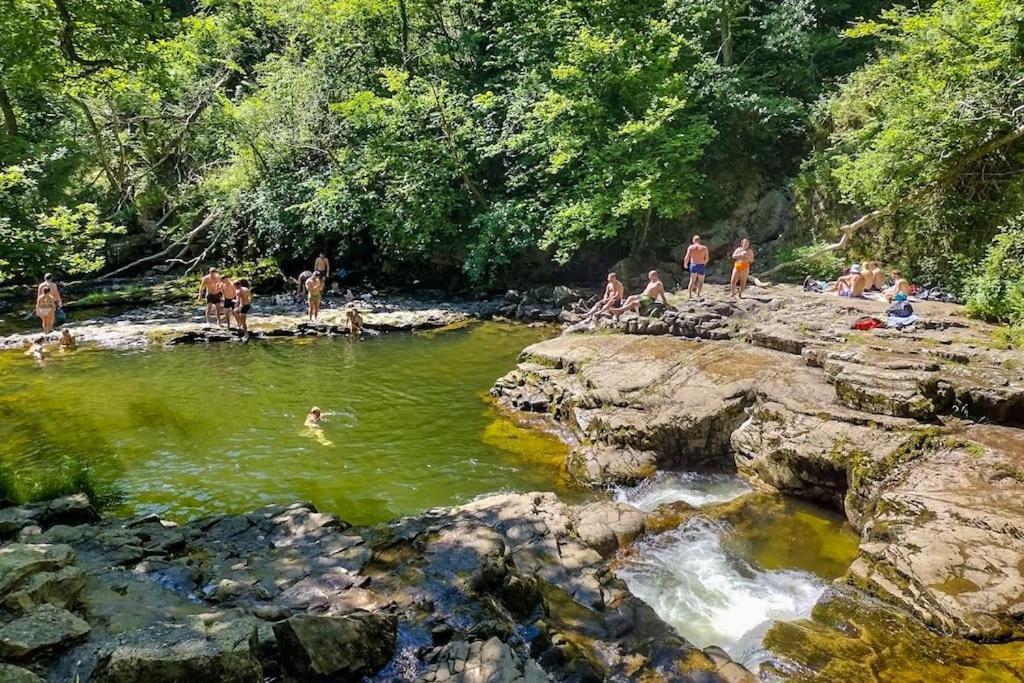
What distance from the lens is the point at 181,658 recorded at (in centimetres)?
316

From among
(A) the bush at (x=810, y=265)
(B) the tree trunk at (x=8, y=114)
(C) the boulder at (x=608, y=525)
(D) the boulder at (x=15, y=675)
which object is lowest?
(C) the boulder at (x=608, y=525)

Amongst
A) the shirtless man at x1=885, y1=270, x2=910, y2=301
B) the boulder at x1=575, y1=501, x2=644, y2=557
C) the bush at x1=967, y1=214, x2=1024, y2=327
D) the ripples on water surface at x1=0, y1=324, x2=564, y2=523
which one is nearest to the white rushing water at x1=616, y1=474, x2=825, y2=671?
the boulder at x1=575, y1=501, x2=644, y2=557

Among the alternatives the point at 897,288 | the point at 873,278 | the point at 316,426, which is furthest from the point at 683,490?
the point at 873,278

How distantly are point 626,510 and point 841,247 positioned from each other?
521 inches

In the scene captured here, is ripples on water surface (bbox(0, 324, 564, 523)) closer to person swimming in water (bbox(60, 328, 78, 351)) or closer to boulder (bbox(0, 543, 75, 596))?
person swimming in water (bbox(60, 328, 78, 351))

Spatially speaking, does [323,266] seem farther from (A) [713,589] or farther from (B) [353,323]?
(A) [713,589]

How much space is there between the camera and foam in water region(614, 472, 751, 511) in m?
7.98

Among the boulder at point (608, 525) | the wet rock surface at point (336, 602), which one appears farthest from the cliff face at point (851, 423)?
the wet rock surface at point (336, 602)

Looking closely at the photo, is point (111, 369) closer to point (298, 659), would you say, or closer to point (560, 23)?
point (298, 659)

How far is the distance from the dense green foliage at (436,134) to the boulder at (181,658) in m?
14.8

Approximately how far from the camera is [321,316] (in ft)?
61.0

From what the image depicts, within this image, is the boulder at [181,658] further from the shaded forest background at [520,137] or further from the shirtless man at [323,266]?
the shirtless man at [323,266]

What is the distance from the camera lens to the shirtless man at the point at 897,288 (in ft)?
43.4

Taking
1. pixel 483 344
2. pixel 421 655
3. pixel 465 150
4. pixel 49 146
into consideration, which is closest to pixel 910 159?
pixel 483 344
